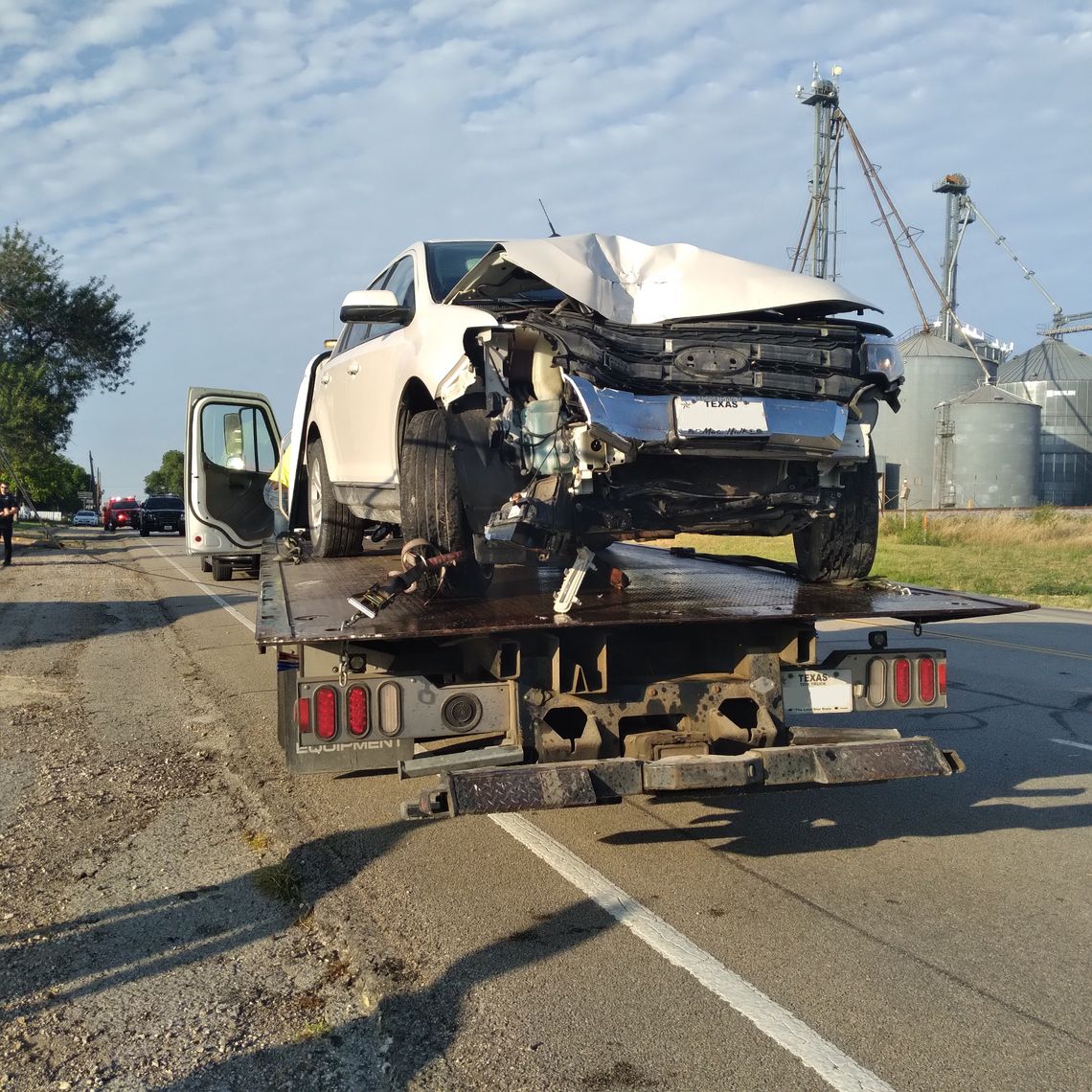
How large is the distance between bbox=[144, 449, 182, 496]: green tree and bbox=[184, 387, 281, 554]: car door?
142 m

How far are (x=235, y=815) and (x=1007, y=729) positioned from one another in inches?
189

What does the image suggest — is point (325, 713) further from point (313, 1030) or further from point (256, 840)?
point (313, 1030)

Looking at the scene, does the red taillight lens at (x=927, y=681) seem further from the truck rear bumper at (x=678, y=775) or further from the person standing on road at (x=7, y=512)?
the person standing on road at (x=7, y=512)

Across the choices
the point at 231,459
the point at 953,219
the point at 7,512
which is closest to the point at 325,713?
the point at 231,459

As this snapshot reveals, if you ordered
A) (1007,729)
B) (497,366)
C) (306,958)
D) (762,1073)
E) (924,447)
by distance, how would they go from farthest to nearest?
(924,447), (1007,729), (497,366), (306,958), (762,1073)

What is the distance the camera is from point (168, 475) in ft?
527

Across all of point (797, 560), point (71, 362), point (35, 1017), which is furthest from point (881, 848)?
point (71, 362)

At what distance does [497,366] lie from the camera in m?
4.97

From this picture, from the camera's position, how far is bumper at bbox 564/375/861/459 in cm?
459

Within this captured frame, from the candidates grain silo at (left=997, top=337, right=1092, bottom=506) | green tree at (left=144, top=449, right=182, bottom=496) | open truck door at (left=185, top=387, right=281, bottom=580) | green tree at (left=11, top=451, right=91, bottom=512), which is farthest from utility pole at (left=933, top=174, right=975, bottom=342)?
green tree at (left=144, top=449, right=182, bottom=496)

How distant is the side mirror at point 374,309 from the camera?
19.0 ft

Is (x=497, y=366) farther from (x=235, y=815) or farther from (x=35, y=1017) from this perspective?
(x=35, y=1017)

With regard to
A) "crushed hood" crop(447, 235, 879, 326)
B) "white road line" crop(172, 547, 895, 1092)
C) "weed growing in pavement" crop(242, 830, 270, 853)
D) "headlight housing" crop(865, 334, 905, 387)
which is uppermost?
"crushed hood" crop(447, 235, 879, 326)

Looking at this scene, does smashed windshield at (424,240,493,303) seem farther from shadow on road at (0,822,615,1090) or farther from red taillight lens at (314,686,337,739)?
shadow on road at (0,822,615,1090)
